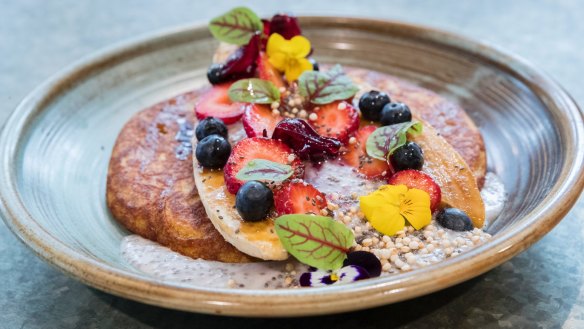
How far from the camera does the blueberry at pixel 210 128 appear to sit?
2109 millimetres

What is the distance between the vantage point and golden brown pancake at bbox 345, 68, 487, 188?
218 cm

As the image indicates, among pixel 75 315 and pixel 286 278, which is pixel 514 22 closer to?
pixel 286 278

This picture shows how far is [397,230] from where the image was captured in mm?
1760

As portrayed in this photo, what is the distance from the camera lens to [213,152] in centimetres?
197

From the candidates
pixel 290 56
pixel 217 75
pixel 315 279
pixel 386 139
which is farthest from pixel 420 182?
pixel 217 75

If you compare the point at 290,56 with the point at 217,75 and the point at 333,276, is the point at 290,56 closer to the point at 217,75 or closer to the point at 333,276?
the point at 217,75

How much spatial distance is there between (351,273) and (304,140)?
1.62 ft

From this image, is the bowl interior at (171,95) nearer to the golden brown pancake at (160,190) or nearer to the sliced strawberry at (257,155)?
the golden brown pancake at (160,190)

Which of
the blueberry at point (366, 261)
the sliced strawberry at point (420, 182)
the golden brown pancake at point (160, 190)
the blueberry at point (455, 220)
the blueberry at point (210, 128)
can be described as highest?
the sliced strawberry at point (420, 182)

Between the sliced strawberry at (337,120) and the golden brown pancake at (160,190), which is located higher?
the sliced strawberry at (337,120)

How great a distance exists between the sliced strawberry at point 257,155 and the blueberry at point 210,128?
20 centimetres

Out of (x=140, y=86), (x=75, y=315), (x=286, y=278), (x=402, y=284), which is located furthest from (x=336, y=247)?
(x=140, y=86)

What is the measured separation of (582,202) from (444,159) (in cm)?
58

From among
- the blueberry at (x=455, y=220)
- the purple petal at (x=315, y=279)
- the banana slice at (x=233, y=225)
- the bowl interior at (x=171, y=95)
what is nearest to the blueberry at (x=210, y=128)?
the banana slice at (x=233, y=225)
